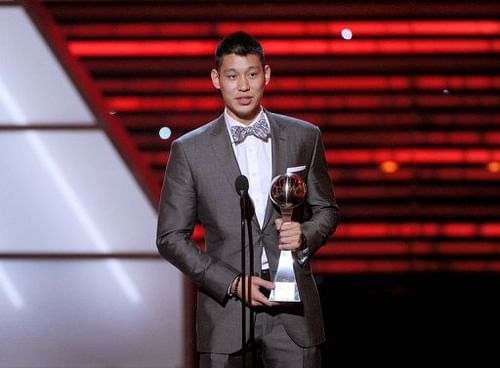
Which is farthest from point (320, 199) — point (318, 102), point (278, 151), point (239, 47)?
point (318, 102)

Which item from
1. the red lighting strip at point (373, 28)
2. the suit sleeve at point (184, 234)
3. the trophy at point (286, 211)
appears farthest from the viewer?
the red lighting strip at point (373, 28)

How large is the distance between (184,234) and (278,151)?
1.08ft

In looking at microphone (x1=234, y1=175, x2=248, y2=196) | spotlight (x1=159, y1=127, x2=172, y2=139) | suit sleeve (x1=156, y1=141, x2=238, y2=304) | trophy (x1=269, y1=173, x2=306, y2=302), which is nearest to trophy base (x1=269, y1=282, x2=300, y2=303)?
trophy (x1=269, y1=173, x2=306, y2=302)

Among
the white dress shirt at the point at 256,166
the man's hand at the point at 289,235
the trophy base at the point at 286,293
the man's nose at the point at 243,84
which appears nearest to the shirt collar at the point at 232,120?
the white dress shirt at the point at 256,166

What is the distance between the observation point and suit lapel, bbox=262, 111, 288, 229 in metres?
2.49

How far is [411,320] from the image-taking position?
4.41 metres

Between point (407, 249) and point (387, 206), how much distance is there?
0.21m

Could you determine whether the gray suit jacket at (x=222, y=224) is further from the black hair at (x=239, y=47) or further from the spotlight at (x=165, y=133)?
the spotlight at (x=165, y=133)

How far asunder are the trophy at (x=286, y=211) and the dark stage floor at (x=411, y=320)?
1.91 metres

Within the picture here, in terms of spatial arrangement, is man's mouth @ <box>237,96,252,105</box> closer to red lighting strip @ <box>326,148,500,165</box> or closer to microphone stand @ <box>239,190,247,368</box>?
microphone stand @ <box>239,190,247,368</box>

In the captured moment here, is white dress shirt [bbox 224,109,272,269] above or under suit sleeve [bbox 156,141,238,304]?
above

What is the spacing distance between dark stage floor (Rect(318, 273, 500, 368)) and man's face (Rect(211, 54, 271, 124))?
186 cm

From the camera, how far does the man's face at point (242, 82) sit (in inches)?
100

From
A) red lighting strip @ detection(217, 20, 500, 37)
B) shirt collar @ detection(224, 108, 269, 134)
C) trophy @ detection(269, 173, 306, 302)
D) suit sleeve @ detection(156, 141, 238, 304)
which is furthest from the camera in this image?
red lighting strip @ detection(217, 20, 500, 37)
